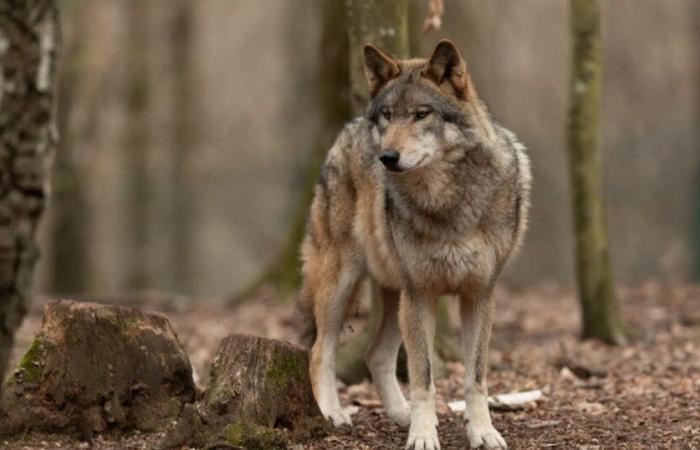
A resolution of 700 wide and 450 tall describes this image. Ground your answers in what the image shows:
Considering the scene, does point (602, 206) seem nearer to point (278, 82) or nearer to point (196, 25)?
point (196, 25)

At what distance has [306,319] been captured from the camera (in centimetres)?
748

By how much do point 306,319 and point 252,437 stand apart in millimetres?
Answer: 1810

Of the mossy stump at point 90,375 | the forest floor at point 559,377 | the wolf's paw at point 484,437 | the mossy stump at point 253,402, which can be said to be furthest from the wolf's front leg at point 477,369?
the mossy stump at point 90,375

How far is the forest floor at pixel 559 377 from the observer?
6191 millimetres

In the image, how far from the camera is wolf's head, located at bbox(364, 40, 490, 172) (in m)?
5.93

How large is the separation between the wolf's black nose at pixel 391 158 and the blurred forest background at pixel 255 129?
499 inches

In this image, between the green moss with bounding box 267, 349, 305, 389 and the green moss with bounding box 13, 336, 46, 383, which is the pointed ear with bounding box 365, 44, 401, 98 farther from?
the green moss with bounding box 13, 336, 46, 383

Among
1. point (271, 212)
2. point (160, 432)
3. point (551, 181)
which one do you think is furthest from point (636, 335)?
point (271, 212)

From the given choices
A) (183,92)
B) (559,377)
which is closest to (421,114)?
(559,377)

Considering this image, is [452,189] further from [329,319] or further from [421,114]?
[329,319]

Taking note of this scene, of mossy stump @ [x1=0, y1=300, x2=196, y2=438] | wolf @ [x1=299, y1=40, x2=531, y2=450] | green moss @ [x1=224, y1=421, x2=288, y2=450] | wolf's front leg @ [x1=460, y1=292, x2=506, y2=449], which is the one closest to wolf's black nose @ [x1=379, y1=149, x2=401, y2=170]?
wolf @ [x1=299, y1=40, x2=531, y2=450]

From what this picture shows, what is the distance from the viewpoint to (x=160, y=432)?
6.22 metres

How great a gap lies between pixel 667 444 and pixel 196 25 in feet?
77.4

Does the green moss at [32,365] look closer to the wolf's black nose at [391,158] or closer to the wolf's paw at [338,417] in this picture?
the wolf's paw at [338,417]
